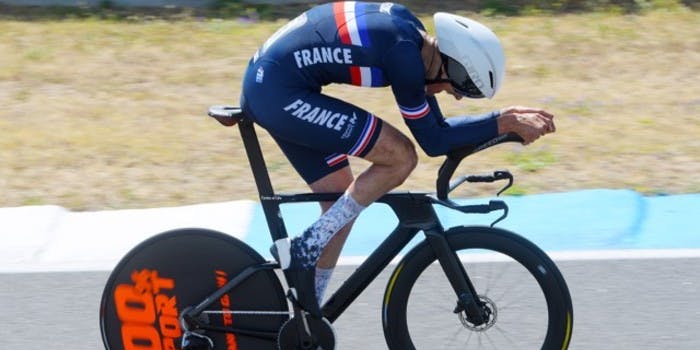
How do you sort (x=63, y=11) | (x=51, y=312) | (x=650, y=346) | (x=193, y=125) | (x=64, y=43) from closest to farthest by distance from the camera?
1. (x=650, y=346)
2. (x=51, y=312)
3. (x=193, y=125)
4. (x=64, y=43)
5. (x=63, y=11)

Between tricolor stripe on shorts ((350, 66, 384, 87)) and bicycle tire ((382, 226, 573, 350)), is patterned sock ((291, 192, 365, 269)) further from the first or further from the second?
tricolor stripe on shorts ((350, 66, 384, 87))

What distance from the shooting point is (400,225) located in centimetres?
491

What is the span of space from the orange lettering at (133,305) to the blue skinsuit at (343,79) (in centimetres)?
85

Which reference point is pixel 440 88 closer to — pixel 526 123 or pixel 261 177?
pixel 526 123

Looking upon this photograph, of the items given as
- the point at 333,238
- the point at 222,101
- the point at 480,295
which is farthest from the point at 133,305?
the point at 222,101

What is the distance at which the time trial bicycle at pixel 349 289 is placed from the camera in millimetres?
4848

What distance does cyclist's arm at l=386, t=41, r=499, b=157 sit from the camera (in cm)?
452

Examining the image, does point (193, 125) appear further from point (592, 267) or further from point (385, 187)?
point (385, 187)

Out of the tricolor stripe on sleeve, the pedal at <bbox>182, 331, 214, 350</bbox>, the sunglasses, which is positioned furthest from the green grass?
the tricolor stripe on sleeve

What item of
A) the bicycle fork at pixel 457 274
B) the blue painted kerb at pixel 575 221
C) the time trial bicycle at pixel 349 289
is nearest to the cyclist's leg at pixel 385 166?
the time trial bicycle at pixel 349 289

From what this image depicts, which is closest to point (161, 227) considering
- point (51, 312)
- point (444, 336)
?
point (51, 312)

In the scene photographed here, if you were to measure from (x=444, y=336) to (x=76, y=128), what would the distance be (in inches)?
173

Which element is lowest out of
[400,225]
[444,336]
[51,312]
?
[51,312]

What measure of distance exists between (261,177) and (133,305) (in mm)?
728
